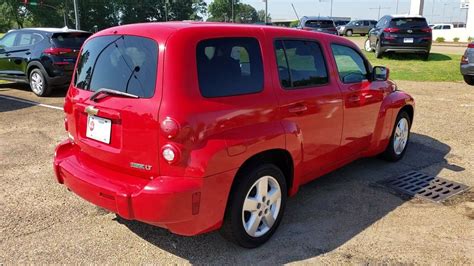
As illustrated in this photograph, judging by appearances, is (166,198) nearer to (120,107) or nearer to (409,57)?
(120,107)

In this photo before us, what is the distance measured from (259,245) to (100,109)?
5.45ft

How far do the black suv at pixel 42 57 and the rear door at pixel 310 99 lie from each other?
809cm

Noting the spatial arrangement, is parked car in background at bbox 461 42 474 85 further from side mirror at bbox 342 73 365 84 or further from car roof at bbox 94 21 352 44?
car roof at bbox 94 21 352 44

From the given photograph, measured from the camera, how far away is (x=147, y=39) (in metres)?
3.13

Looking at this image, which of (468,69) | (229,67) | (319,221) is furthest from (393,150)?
(468,69)

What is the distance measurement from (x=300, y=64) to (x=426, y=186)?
2.17 meters

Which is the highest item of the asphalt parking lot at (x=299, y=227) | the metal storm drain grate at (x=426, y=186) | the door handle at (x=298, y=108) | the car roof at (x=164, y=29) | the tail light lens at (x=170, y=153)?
the car roof at (x=164, y=29)

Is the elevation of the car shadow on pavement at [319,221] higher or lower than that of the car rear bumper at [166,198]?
lower

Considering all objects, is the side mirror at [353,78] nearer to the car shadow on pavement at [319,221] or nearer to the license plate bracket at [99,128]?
the car shadow on pavement at [319,221]

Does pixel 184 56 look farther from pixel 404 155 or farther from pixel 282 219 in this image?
pixel 404 155

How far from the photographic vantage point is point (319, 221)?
13.1 feet

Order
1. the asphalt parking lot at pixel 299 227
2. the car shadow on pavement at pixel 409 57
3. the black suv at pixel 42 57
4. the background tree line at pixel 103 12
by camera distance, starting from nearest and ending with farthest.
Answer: the asphalt parking lot at pixel 299 227 < the black suv at pixel 42 57 < the car shadow on pavement at pixel 409 57 < the background tree line at pixel 103 12

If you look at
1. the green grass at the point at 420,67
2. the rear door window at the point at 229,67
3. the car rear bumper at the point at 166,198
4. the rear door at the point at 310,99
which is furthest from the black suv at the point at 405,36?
the car rear bumper at the point at 166,198

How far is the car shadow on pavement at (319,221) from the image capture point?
346cm
